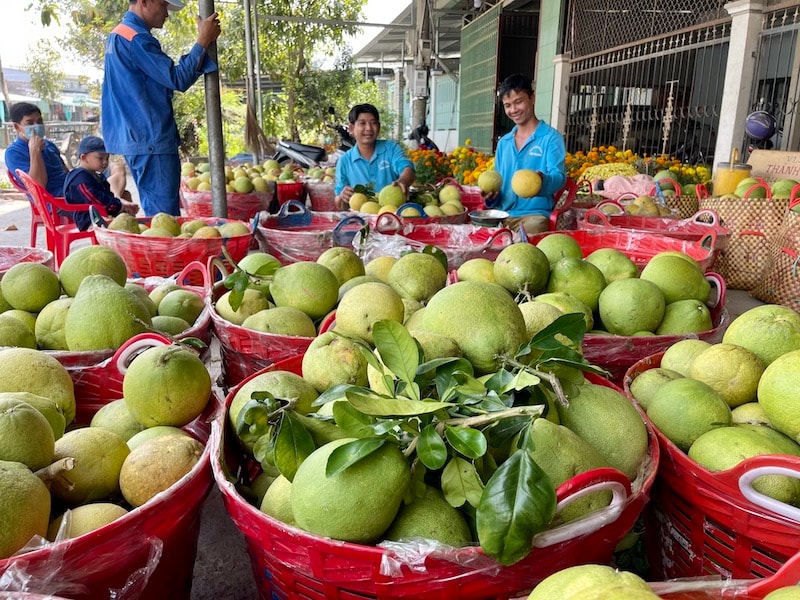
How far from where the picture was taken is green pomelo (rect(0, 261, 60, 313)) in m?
1.91

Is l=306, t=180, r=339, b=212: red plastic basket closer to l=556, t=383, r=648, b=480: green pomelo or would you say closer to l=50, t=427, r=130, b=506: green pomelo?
l=50, t=427, r=130, b=506: green pomelo

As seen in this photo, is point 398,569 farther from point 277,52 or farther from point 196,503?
point 277,52

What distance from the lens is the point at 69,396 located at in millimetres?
1436

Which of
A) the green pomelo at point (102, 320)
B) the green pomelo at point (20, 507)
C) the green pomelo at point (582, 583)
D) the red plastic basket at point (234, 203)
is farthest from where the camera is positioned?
the red plastic basket at point (234, 203)

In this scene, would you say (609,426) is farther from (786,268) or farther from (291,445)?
(786,268)

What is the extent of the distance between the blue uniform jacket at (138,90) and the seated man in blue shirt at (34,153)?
2.37ft

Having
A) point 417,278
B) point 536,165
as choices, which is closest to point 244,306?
point 417,278

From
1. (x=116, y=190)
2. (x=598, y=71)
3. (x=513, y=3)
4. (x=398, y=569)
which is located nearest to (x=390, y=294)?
(x=398, y=569)

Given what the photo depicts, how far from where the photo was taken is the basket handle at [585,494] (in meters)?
0.86

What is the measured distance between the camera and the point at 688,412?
1.27 m

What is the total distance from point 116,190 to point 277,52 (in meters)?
7.61

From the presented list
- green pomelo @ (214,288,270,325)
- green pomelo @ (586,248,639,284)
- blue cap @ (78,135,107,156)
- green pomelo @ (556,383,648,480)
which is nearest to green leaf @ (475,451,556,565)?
green pomelo @ (556,383,648,480)

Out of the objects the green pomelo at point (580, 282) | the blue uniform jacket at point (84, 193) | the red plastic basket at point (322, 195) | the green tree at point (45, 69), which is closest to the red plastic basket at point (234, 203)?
the red plastic basket at point (322, 195)

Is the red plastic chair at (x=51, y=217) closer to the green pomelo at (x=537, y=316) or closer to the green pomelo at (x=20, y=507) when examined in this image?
the green pomelo at (x=20, y=507)
